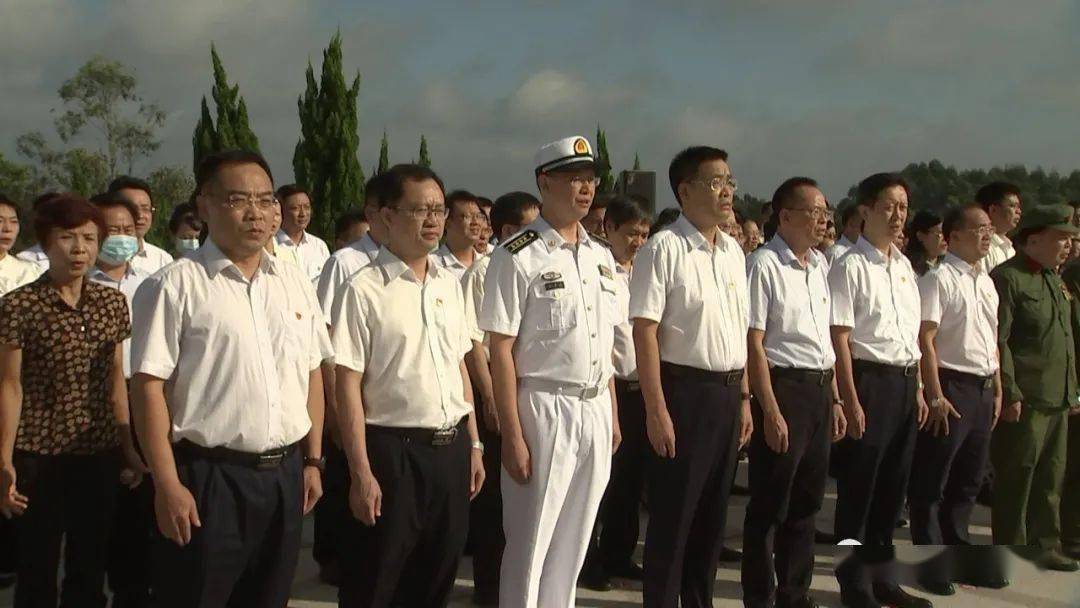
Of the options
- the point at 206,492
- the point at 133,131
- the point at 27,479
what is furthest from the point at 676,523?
the point at 133,131

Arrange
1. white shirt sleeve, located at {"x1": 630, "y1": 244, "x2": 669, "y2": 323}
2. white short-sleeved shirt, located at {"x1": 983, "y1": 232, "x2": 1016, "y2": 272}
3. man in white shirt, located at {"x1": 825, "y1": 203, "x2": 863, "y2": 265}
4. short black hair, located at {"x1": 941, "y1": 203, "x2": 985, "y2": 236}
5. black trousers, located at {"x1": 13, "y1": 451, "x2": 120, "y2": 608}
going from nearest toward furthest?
1. black trousers, located at {"x1": 13, "y1": 451, "x2": 120, "y2": 608}
2. white shirt sleeve, located at {"x1": 630, "y1": 244, "x2": 669, "y2": 323}
3. short black hair, located at {"x1": 941, "y1": 203, "x2": 985, "y2": 236}
4. man in white shirt, located at {"x1": 825, "y1": 203, "x2": 863, "y2": 265}
5. white short-sleeved shirt, located at {"x1": 983, "y1": 232, "x2": 1016, "y2": 272}

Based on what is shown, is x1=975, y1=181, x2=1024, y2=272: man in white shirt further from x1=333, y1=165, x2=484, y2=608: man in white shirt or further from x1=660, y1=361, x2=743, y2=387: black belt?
x1=333, y1=165, x2=484, y2=608: man in white shirt

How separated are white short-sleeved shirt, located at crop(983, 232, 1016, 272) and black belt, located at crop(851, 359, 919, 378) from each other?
2.49m

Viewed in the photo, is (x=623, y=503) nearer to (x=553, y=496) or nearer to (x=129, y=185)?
(x=553, y=496)

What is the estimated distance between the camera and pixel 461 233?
5.37 meters

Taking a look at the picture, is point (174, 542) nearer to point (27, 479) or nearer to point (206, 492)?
point (206, 492)

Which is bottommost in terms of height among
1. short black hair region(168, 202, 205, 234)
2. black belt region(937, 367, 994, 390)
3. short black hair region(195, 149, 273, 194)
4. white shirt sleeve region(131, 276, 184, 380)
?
black belt region(937, 367, 994, 390)

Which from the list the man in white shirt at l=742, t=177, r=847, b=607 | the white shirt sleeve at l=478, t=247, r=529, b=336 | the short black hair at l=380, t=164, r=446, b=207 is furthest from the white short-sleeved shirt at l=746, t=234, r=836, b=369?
the short black hair at l=380, t=164, r=446, b=207

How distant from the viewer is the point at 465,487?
136 inches

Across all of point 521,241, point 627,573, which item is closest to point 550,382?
point 521,241

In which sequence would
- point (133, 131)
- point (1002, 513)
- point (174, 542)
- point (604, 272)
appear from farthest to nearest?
point (133, 131) → point (1002, 513) → point (604, 272) → point (174, 542)

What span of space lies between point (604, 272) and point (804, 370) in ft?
3.71

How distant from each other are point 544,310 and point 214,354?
1298mm

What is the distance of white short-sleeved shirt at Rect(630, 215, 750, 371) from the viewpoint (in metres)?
4.16
